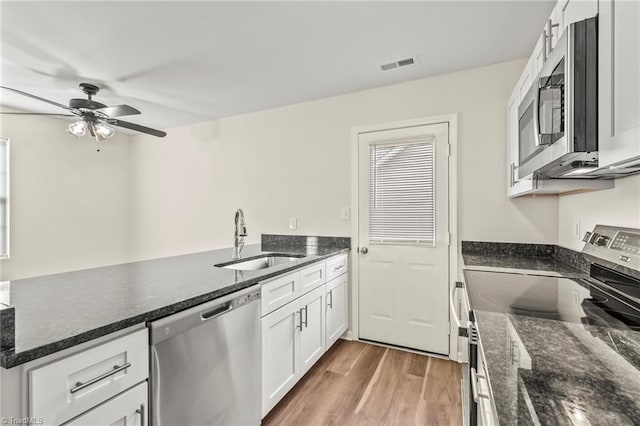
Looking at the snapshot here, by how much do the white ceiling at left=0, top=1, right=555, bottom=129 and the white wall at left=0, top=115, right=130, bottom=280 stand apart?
76 cm

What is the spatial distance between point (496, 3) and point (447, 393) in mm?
2485

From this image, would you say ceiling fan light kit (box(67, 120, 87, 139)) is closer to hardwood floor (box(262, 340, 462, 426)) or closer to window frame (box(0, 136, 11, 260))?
window frame (box(0, 136, 11, 260))

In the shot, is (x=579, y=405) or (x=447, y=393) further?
(x=447, y=393)

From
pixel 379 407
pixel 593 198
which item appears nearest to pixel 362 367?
pixel 379 407

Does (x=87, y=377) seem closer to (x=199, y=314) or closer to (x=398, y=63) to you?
(x=199, y=314)

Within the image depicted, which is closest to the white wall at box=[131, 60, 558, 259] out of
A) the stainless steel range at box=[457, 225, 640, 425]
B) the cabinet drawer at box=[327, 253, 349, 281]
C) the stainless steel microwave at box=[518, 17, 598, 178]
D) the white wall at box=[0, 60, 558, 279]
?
the white wall at box=[0, 60, 558, 279]

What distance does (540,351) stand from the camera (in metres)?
0.74

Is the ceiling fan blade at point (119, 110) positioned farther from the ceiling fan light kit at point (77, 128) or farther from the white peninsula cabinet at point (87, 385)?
the white peninsula cabinet at point (87, 385)

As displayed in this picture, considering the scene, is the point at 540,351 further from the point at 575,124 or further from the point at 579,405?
the point at 575,124

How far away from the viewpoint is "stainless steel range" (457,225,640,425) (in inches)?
20.6

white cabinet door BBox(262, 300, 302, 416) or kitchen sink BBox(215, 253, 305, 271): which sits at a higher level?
kitchen sink BBox(215, 253, 305, 271)

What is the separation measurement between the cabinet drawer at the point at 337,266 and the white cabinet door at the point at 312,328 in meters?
0.18

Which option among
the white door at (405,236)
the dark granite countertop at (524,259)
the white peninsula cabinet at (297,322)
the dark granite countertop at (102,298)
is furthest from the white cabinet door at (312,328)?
the dark granite countertop at (524,259)

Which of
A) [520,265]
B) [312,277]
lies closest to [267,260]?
[312,277]
